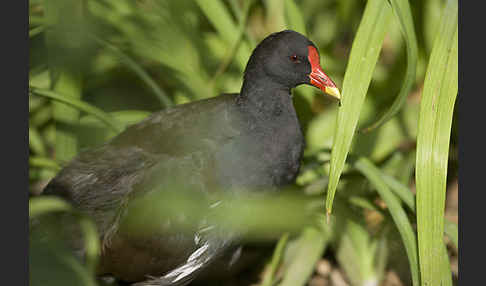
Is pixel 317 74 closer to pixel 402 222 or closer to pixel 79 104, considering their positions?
pixel 402 222

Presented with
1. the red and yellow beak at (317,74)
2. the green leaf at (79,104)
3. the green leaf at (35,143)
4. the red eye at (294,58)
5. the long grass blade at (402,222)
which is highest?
the red eye at (294,58)

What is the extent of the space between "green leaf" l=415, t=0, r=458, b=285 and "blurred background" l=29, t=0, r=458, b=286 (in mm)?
545

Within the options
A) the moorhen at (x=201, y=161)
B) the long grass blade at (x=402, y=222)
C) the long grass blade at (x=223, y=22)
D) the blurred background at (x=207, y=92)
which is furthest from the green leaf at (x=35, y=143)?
the long grass blade at (x=402, y=222)

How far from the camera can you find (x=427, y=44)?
9.51 ft

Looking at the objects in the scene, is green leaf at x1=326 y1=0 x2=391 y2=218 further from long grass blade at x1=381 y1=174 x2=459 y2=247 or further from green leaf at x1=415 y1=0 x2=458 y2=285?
long grass blade at x1=381 y1=174 x2=459 y2=247

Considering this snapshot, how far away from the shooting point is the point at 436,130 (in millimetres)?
1622

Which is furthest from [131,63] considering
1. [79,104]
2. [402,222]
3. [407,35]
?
[402,222]

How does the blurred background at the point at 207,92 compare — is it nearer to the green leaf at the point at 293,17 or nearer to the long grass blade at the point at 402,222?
the green leaf at the point at 293,17

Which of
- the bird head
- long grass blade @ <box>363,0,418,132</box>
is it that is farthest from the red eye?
long grass blade @ <box>363,0,418,132</box>

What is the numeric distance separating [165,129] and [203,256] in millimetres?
489

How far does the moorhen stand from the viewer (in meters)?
1.93

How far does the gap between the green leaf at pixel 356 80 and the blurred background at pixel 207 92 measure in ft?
1.64

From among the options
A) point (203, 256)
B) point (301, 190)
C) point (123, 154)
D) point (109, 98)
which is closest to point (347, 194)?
point (301, 190)

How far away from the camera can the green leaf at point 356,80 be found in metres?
1.60
